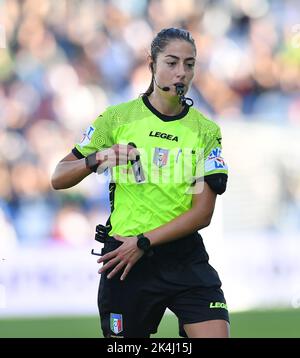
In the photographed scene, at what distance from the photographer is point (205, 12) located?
10961 millimetres

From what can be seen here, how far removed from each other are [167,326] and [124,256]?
4.24 metres

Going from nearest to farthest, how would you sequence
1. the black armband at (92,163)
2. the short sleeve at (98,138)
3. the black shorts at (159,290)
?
the black armband at (92,163)
the black shorts at (159,290)
the short sleeve at (98,138)

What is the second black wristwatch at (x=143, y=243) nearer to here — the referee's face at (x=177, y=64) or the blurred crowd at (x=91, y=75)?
the referee's face at (x=177, y=64)

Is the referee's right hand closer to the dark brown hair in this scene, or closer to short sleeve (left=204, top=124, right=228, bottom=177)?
short sleeve (left=204, top=124, right=228, bottom=177)

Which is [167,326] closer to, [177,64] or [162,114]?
[162,114]

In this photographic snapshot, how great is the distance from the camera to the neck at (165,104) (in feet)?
16.5

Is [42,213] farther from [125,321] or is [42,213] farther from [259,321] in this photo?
[125,321]

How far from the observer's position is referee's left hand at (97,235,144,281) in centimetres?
482

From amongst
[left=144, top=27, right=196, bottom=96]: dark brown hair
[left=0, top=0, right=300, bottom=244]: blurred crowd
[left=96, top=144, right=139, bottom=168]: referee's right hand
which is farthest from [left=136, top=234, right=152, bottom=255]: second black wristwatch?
[left=0, top=0, right=300, bottom=244]: blurred crowd

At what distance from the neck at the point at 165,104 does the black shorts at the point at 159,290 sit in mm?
704

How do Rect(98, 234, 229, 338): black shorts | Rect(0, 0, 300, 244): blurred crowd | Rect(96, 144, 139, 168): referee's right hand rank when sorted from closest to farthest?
Rect(96, 144, 139, 168): referee's right hand, Rect(98, 234, 229, 338): black shorts, Rect(0, 0, 300, 244): blurred crowd

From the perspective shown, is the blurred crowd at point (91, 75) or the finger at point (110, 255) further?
the blurred crowd at point (91, 75)

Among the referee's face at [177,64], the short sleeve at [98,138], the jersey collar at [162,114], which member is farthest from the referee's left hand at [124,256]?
the referee's face at [177,64]
